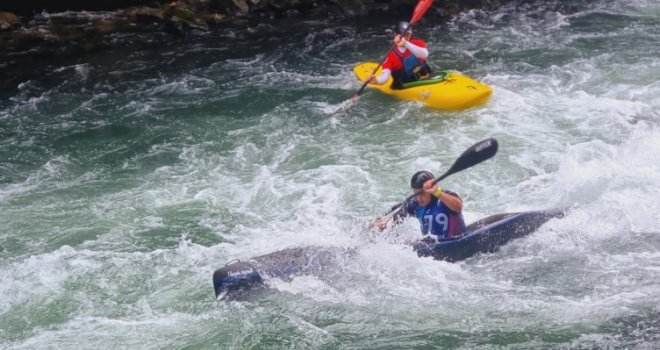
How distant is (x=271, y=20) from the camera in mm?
13984

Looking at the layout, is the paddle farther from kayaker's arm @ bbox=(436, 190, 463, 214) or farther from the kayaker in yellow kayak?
the kayaker in yellow kayak

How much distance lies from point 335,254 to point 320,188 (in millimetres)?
1844

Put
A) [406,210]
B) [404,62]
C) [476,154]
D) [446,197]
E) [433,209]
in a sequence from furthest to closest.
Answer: [404,62]
[476,154]
[406,210]
[433,209]
[446,197]

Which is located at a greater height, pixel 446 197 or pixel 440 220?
pixel 446 197

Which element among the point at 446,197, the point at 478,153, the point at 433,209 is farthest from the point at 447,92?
the point at 446,197

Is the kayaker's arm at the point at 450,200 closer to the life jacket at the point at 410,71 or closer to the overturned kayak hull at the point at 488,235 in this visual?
the overturned kayak hull at the point at 488,235

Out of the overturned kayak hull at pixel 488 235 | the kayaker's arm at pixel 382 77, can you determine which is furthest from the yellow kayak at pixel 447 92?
the overturned kayak hull at pixel 488 235

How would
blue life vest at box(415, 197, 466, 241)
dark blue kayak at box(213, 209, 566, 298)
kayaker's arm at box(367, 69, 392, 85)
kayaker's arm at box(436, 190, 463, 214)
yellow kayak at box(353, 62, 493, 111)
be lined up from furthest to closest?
1. kayaker's arm at box(367, 69, 392, 85)
2. yellow kayak at box(353, 62, 493, 111)
3. blue life vest at box(415, 197, 466, 241)
4. kayaker's arm at box(436, 190, 463, 214)
5. dark blue kayak at box(213, 209, 566, 298)

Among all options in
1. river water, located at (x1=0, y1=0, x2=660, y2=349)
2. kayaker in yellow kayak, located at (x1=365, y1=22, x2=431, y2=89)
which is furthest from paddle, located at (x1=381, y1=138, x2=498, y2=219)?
kayaker in yellow kayak, located at (x1=365, y1=22, x2=431, y2=89)

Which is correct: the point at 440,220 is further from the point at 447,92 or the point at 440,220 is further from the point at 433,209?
the point at 447,92

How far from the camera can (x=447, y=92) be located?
31.3 feet

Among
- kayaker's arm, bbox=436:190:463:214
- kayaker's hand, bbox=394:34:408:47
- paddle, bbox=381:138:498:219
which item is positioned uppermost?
kayaker's hand, bbox=394:34:408:47

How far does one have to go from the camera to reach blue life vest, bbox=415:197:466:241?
632cm

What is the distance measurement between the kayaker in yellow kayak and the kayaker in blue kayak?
3.58m
